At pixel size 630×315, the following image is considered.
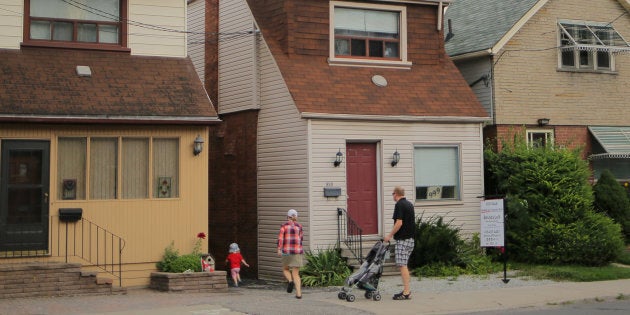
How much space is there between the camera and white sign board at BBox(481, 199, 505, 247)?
1684 centimetres

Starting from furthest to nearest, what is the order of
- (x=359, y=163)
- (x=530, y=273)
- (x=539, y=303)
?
1. (x=359, y=163)
2. (x=530, y=273)
3. (x=539, y=303)

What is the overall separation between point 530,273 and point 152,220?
8.12 metres

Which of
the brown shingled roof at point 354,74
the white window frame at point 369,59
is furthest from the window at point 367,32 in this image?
the brown shingled roof at point 354,74

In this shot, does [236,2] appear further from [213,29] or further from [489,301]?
[489,301]

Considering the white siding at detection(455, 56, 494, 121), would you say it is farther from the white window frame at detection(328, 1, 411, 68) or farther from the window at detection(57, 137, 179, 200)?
the window at detection(57, 137, 179, 200)

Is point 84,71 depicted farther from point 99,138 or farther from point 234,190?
point 234,190

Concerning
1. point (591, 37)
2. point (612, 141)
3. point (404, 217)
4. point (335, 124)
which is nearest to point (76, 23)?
point (335, 124)

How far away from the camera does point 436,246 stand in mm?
17891

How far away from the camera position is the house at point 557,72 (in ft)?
70.6

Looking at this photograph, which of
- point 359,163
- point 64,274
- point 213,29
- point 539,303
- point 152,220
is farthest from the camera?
point 213,29

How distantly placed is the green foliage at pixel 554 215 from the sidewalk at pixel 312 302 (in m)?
2.27

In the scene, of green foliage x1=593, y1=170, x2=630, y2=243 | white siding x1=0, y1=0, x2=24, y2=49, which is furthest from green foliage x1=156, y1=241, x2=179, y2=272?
green foliage x1=593, y1=170, x2=630, y2=243

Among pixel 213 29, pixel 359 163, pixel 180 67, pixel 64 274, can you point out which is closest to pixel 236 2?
pixel 213 29

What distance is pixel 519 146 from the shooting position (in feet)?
65.5
